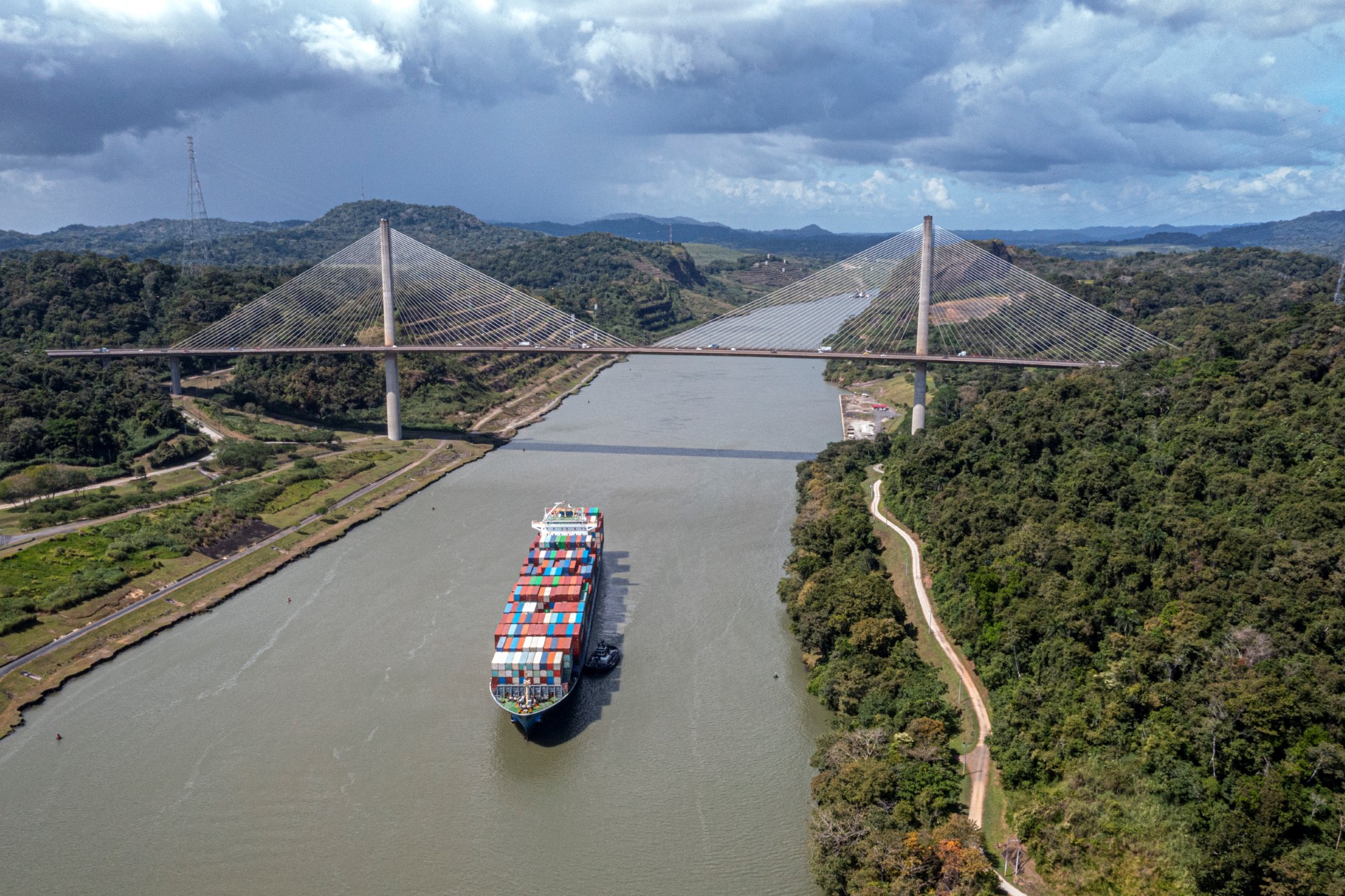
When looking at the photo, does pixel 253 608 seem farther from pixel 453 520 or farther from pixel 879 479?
pixel 879 479

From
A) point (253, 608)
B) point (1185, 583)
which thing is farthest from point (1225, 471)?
point (253, 608)

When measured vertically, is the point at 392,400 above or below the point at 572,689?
above

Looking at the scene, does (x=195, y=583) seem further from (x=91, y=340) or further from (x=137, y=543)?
(x=91, y=340)

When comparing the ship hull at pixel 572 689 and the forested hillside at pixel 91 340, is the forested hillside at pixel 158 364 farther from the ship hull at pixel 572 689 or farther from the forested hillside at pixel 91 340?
the ship hull at pixel 572 689

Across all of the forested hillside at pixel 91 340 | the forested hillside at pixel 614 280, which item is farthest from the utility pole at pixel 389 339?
the forested hillside at pixel 614 280

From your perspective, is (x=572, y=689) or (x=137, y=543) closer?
(x=572, y=689)

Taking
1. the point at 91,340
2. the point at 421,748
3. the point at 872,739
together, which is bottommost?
the point at 421,748

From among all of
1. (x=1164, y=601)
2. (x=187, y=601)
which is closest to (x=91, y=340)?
(x=187, y=601)

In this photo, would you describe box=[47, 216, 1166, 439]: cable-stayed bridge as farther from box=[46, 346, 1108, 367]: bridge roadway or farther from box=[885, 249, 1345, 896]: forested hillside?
box=[885, 249, 1345, 896]: forested hillside
